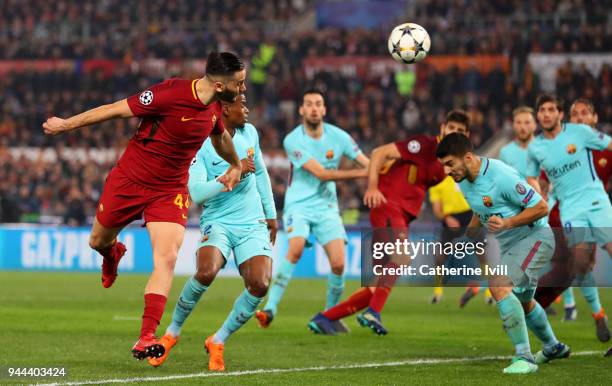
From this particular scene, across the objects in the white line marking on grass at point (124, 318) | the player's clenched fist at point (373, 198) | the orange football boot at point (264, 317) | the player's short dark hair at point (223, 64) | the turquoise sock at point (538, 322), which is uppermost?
the player's short dark hair at point (223, 64)

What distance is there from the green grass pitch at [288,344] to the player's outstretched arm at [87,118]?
171 cm

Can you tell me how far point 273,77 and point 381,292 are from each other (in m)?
19.1

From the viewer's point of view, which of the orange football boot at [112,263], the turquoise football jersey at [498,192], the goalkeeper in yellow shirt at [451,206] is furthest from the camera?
the goalkeeper in yellow shirt at [451,206]

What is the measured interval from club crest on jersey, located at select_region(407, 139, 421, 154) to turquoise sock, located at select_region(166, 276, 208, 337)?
3.48 metres

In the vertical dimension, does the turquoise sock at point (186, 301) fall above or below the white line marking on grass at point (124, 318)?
above

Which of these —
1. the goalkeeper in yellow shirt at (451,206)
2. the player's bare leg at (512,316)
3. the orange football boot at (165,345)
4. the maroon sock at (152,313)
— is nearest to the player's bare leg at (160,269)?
the maroon sock at (152,313)

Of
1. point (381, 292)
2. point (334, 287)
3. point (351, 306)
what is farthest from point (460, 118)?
point (334, 287)

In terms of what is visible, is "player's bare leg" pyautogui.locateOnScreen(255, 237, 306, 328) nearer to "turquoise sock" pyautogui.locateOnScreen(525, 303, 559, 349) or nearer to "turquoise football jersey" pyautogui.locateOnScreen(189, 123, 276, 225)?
"turquoise football jersey" pyautogui.locateOnScreen(189, 123, 276, 225)

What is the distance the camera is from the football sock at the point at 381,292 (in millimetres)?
11234

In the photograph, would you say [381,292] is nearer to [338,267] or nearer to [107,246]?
[338,267]

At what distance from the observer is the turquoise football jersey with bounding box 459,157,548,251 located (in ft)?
28.5

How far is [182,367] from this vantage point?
340 inches

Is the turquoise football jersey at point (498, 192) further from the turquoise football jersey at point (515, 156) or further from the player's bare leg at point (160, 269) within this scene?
the turquoise football jersey at point (515, 156)

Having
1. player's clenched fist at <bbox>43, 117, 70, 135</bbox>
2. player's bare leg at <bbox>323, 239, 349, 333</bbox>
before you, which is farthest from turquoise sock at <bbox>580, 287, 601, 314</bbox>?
player's clenched fist at <bbox>43, 117, 70, 135</bbox>
